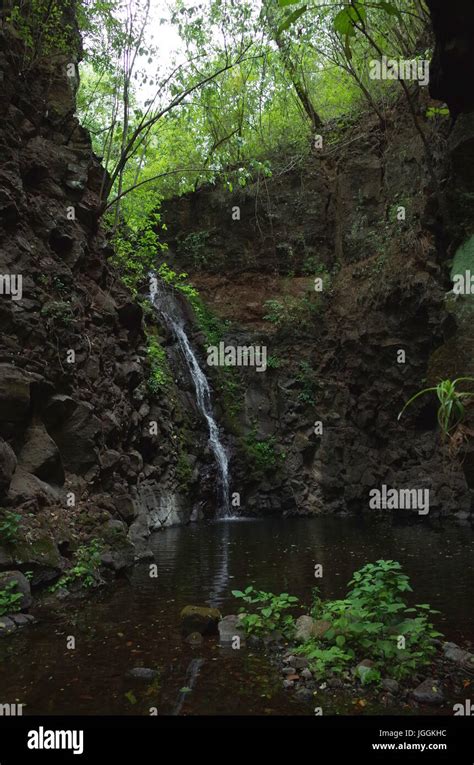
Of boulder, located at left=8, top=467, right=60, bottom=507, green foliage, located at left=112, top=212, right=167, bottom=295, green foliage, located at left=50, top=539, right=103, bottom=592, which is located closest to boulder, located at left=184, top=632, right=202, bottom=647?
green foliage, located at left=50, top=539, right=103, bottom=592

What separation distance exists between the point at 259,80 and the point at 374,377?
1345 cm

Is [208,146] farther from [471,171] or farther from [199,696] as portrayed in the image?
[199,696]

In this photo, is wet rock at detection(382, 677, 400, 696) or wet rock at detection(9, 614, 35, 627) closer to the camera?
wet rock at detection(382, 677, 400, 696)

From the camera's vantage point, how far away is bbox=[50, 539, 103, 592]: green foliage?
7.81 m

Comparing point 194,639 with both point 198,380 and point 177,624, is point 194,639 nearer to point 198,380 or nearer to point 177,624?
point 177,624

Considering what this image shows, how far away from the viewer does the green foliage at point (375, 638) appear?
4969 mm

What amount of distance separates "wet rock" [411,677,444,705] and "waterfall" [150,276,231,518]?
47.2ft

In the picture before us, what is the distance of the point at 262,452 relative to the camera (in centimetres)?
2008

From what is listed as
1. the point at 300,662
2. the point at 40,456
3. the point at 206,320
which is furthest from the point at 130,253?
the point at 300,662

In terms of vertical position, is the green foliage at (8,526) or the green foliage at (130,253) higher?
the green foliage at (130,253)

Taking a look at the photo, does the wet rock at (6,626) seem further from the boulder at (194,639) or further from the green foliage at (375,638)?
the green foliage at (375,638)

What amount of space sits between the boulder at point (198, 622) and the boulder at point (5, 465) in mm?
3407

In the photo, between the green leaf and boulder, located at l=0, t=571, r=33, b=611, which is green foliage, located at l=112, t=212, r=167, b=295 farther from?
the green leaf
